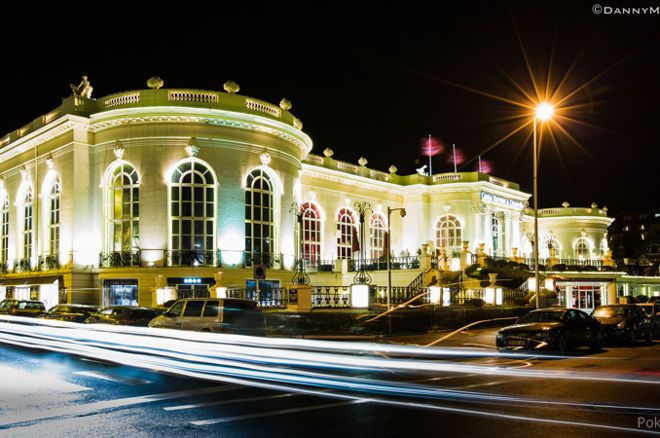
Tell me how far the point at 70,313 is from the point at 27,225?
16144mm

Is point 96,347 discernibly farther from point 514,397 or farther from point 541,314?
point 541,314

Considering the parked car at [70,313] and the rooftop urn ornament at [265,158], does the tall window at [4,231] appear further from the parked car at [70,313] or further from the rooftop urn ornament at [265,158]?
the rooftop urn ornament at [265,158]

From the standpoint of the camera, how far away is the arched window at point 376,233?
51.4 metres

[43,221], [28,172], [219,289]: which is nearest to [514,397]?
[219,289]

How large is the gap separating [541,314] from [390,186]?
32.5 metres

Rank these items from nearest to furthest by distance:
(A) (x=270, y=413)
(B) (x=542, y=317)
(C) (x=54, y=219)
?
(A) (x=270, y=413), (B) (x=542, y=317), (C) (x=54, y=219)

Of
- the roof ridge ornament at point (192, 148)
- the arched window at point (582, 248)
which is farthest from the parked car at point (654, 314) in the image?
the arched window at point (582, 248)

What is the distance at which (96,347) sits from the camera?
56.5 ft

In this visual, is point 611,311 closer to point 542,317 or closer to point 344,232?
point 542,317

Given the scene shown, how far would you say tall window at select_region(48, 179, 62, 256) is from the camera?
37.1 metres

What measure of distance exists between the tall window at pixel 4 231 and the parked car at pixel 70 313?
1727cm

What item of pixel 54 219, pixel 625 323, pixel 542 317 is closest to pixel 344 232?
pixel 54 219

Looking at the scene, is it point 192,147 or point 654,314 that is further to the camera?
point 192,147

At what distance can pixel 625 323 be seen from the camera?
22.0 m
